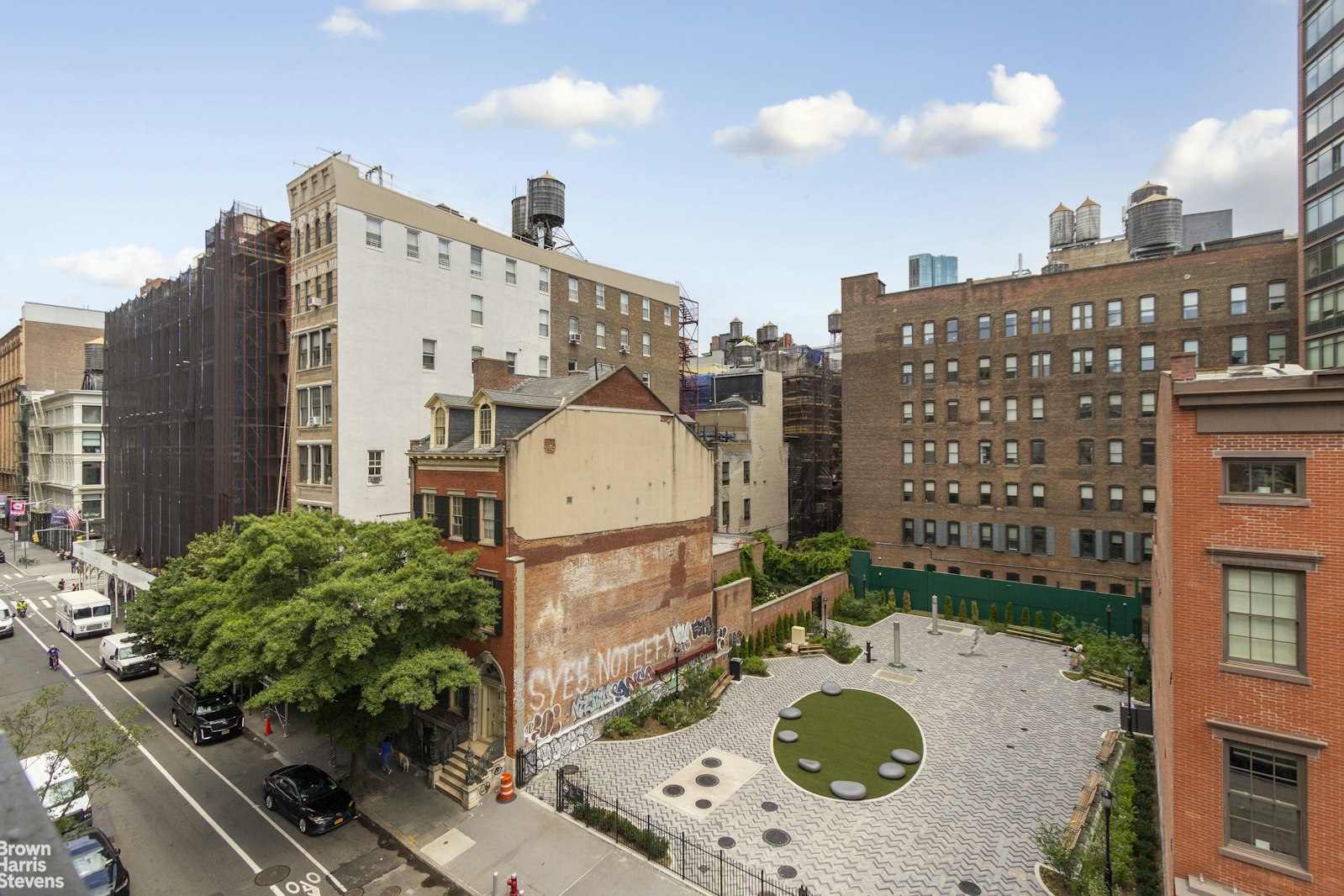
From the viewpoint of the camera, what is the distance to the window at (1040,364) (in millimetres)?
43500

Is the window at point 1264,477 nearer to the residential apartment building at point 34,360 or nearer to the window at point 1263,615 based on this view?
the window at point 1263,615

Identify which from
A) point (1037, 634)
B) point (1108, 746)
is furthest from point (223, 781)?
point (1037, 634)

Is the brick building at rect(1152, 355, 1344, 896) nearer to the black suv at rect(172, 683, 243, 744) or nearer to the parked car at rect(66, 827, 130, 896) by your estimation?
the parked car at rect(66, 827, 130, 896)

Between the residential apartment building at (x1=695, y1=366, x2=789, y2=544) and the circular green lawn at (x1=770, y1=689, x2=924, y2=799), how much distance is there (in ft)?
72.1

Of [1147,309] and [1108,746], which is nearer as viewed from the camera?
[1108,746]

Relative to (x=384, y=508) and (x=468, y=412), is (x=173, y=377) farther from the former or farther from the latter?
(x=468, y=412)

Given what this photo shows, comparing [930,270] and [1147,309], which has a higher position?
[930,270]

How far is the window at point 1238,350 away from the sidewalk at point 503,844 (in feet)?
134

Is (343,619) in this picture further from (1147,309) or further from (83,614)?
(1147,309)

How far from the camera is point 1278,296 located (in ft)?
121

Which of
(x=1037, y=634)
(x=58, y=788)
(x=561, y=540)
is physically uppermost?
(x=561, y=540)

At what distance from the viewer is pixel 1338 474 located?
12.0 m

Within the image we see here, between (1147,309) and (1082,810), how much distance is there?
32.2 metres

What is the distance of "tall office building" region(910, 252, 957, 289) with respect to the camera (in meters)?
55.6
